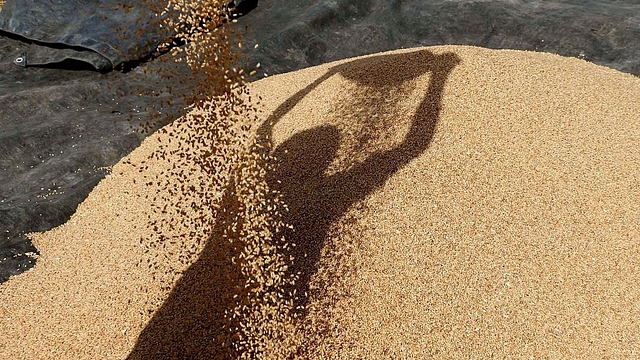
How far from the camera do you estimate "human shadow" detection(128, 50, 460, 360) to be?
2475 mm

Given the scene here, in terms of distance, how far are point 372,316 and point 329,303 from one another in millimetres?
202

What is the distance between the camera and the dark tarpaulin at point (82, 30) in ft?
16.1

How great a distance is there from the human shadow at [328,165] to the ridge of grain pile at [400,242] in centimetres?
1

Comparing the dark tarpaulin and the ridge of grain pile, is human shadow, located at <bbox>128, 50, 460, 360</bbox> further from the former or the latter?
the dark tarpaulin

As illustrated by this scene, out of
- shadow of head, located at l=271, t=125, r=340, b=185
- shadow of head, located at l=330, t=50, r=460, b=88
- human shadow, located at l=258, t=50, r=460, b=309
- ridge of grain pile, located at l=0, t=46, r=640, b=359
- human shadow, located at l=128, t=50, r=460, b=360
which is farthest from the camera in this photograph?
shadow of head, located at l=330, t=50, r=460, b=88

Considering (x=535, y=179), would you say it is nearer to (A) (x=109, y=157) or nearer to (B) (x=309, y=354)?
(B) (x=309, y=354)

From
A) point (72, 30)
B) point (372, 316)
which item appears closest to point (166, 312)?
point (372, 316)

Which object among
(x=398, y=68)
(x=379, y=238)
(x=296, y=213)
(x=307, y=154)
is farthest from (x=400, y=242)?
(x=398, y=68)

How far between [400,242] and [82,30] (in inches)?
157

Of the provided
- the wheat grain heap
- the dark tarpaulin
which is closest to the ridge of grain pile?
the wheat grain heap

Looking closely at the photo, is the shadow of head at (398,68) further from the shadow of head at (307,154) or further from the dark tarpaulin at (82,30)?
the dark tarpaulin at (82,30)

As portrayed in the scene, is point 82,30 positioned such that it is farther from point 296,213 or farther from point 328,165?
point 296,213

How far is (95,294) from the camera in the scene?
2.81 m

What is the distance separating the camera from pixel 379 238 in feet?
8.48
